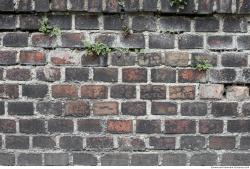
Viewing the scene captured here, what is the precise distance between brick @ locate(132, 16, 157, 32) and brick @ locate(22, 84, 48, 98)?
2.16 ft

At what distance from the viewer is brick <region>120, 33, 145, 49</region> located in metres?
2.44

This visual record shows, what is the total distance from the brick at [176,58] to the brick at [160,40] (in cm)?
6

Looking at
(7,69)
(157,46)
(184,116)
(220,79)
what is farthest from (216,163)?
(7,69)

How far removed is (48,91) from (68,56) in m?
0.25

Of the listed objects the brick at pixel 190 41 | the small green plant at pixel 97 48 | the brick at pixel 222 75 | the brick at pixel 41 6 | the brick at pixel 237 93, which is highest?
the brick at pixel 41 6

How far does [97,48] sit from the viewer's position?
7.95 ft

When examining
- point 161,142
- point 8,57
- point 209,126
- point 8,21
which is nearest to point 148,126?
point 161,142

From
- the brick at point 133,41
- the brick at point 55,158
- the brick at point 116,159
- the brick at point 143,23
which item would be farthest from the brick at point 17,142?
the brick at point 143,23

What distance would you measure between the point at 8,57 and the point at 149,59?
0.85m

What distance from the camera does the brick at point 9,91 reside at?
2477 mm

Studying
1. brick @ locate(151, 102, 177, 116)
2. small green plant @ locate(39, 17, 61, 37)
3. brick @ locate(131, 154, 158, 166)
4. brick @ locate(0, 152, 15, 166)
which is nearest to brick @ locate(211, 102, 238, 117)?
brick @ locate(151, 102, 177, 116)

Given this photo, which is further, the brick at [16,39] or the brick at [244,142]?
the brick at [244,142]

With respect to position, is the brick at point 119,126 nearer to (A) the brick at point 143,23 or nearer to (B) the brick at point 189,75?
(B) the brick at point 189,75

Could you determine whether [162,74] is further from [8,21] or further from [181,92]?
[8,21]
